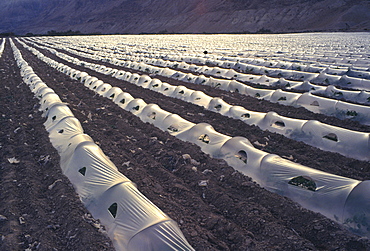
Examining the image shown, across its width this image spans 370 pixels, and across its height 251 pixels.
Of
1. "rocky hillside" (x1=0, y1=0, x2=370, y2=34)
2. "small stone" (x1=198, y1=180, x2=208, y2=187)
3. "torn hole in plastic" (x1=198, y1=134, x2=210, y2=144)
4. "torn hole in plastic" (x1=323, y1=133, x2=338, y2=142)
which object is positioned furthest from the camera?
"rocky hillside" (x1=0, y1=0, x2=370, y2=34)

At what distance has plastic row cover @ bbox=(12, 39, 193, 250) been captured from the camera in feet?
13.7

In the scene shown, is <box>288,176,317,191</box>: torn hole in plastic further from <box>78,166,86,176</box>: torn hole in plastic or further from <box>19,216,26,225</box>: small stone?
<box>19,216,26,225</box>: small stone

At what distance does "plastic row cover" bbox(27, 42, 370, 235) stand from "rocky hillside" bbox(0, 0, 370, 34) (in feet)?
169

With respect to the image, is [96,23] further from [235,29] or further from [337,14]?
[337,14]

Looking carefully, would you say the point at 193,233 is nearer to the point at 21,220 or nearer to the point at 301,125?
the point at 21,220

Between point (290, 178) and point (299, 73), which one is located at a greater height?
point (290, 178)

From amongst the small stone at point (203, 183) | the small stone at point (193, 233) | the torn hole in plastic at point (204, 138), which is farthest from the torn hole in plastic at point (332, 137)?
the small stone at point (193, 233)

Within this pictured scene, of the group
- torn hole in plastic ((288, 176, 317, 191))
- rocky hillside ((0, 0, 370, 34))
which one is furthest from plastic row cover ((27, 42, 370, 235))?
rocky hillside ((0, 0, 370, 34))

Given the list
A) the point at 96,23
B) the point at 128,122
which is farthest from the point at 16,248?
the point at 96,23

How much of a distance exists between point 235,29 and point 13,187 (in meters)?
65.8

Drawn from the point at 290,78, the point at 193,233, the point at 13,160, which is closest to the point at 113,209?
the point at 193,233

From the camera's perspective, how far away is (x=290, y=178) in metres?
5.52

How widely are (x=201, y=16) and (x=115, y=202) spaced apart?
7656cm

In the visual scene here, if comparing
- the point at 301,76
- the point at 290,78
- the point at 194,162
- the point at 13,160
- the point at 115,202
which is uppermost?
the point at 115,202
